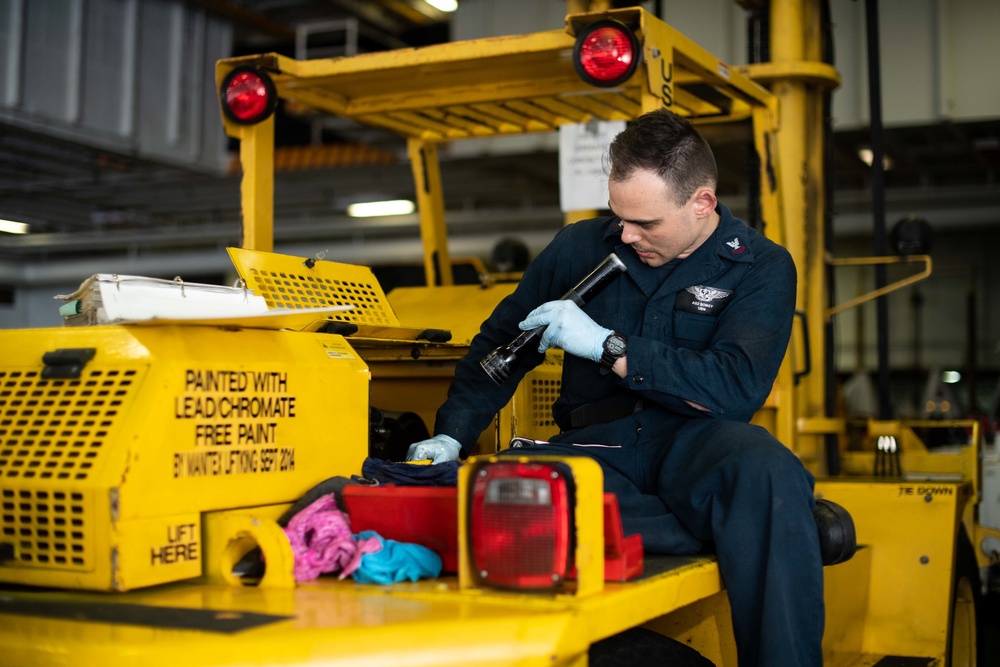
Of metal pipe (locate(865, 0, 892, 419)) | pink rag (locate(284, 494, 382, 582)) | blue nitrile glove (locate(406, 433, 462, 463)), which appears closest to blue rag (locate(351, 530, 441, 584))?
pink rag (locate(284, 494, 382, 582))

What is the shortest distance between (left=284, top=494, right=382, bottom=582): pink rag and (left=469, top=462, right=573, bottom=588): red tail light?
12.7 inches

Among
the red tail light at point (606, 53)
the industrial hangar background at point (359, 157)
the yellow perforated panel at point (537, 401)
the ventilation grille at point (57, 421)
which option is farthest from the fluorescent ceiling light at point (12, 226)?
the ventilation grille at point (57, 421)

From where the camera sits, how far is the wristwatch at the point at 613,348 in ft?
8.32

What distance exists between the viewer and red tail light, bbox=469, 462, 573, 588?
1810mm

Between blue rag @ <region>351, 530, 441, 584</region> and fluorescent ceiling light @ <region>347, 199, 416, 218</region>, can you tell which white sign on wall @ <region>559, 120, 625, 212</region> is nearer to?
blue rag @ <region>351, 530, 441, 584</region>

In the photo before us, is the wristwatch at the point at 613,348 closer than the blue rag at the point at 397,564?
No

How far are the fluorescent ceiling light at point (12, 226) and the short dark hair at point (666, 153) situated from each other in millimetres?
11850

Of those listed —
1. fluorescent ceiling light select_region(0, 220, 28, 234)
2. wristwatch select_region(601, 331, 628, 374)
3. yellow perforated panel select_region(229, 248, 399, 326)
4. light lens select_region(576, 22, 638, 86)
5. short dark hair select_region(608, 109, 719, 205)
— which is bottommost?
wristwatch select_region(601, 331, 628, 374)

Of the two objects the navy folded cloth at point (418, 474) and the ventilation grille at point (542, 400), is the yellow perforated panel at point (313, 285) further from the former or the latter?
the navy folded cloth at point (418, 474)

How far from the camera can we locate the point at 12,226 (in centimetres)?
1416

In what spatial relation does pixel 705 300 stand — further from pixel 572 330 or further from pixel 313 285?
pixel 313 285

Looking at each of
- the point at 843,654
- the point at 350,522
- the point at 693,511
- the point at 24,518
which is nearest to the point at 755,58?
the point at 843,654

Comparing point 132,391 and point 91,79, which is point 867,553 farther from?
point 91,79

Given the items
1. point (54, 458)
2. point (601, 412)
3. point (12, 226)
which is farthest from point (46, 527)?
point (12, 226)
